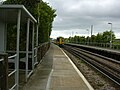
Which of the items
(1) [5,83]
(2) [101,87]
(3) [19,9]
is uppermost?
(3) [19,9]

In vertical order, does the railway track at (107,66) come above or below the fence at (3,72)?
below

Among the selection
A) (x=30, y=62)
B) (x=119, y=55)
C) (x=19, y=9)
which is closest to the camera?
(x=19, y=9)

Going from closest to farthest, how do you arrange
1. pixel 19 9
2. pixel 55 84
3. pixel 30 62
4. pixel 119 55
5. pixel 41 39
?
pixel 19 9 → pixel 55 84 → pixel 30 62 → pixel 119 55 → pixel 41 39

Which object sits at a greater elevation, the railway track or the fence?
the fence

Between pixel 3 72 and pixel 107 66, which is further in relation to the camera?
pixel 107 66

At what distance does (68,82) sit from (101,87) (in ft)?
6.80

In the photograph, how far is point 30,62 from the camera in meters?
16.3

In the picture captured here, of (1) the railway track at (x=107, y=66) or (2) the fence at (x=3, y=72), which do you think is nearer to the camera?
(2) the fence at (x=3, y=72)

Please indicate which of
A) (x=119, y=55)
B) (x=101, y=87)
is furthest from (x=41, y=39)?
(x=101, y=87)

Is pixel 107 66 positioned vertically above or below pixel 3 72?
below

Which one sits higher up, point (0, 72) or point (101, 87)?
point (0, 72)

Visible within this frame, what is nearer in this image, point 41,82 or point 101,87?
point 41,82

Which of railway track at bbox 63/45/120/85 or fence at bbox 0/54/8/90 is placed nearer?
fence at bbox 0/54/8/90

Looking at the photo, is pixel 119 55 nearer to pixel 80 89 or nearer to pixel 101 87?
pixel 101 87
